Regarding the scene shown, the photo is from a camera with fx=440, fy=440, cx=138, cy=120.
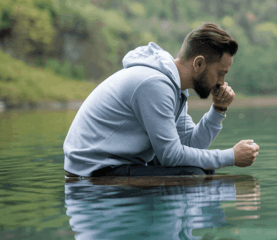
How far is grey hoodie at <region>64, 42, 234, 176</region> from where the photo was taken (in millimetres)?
3582

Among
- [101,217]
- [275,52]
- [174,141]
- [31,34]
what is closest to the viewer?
→ [101,217]

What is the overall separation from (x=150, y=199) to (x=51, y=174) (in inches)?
79.2

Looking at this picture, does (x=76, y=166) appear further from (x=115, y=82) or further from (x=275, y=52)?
(x=275, y=52)

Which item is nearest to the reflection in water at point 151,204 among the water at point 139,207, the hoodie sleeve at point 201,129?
the water at point 139,207

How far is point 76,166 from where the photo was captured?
3928mm

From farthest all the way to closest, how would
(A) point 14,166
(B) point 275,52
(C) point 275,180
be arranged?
(B) point 275,52, (A) point 14,166, (C) point 275,180

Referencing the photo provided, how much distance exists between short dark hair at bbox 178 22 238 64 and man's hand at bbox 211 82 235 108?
500 mm

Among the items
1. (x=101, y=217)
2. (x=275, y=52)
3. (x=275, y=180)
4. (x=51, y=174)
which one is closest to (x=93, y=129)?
(x=101, y=217)

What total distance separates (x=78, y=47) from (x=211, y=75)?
73.7m

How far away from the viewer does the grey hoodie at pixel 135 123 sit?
3582 millimetres

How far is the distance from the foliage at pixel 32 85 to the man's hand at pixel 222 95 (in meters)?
53.2

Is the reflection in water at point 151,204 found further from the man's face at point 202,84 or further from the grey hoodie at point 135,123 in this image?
the man's face at point 202,84

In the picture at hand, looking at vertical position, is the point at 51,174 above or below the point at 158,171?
below

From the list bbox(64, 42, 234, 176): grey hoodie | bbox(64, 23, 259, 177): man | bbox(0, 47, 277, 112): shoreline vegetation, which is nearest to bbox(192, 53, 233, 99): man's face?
bbox(64, 23, 259, 177): man
